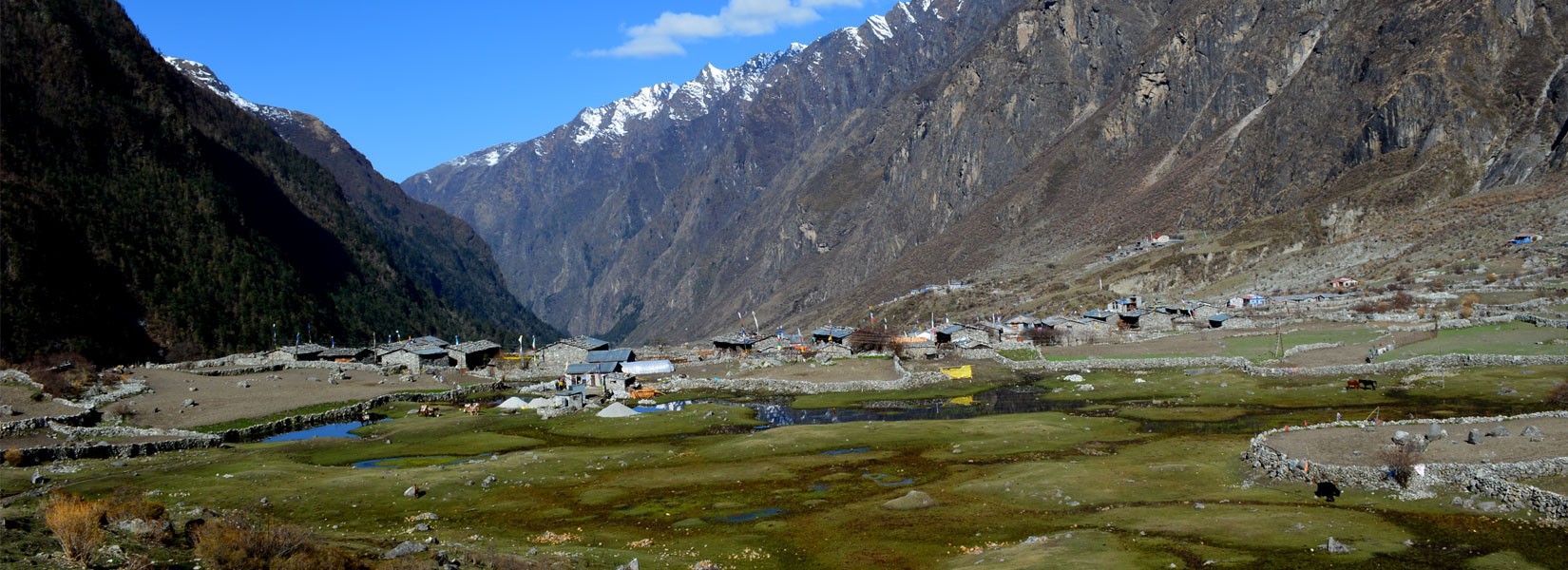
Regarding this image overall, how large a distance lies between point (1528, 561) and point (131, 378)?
393ft

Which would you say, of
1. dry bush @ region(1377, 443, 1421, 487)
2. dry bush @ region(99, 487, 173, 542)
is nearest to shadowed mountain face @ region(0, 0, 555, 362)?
dry bush @ region(99, 487, 173, 542)

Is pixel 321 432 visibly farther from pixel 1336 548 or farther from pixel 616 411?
pixel 1336 548

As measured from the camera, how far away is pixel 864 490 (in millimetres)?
55562

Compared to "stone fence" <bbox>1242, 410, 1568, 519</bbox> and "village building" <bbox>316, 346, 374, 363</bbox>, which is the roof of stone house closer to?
"village building" <bbox>316, 346, 374, 363</bbox>

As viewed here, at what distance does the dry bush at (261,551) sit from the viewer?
96.4ft

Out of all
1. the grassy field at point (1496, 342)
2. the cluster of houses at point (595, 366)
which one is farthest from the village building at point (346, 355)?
the grassy field at point (1496, 342)

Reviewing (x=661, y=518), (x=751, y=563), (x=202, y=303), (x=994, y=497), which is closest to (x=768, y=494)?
(x=661, y=518)

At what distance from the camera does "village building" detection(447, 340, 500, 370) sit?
16502cm

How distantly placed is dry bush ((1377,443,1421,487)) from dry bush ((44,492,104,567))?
→ 46192 mm

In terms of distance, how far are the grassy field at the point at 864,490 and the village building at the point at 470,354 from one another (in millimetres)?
71757

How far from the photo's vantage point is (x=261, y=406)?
100812 mm

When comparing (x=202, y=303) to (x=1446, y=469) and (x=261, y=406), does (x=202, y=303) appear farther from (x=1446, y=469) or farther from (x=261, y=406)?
(x=1446, y=469)

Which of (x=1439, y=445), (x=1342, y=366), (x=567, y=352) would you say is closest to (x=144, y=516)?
(x=1439, y=445)

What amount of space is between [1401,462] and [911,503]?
67.2 ft
